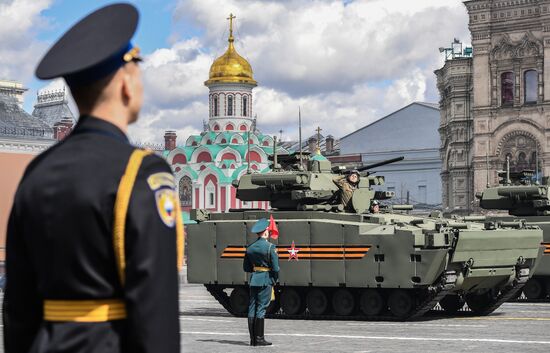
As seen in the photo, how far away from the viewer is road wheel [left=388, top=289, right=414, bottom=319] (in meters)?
21.5

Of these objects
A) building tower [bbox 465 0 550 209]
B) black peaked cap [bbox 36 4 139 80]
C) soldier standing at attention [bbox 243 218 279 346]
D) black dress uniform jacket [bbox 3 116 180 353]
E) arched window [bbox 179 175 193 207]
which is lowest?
soldier standing at attention [bbox 243 218 279 346]

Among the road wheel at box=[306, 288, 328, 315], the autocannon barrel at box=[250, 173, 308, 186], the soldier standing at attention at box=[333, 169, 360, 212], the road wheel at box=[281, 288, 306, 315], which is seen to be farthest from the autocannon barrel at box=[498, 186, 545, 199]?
the road wheel at box=[281, 288, 306, 315]

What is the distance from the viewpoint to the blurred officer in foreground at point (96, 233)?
3557 millimetres

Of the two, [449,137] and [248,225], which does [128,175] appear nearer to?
[248,225]

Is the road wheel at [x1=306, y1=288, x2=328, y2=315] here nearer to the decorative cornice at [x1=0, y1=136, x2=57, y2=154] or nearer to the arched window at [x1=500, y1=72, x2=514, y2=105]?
the decorative cornice at [x1=0, y1=136, x2=57, y2=154]

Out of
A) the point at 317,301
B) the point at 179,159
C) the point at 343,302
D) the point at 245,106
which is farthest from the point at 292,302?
the point at 245,106

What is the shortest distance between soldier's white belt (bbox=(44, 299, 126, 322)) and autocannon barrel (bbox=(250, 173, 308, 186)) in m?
19.5

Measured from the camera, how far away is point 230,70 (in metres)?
91.2

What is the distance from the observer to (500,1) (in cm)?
7244

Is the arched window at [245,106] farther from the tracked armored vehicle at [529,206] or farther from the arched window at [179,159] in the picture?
the tracked armored vehicle at [529,206]

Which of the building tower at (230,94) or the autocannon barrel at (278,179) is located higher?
the building tower at (230,94)

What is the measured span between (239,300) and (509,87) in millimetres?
52297

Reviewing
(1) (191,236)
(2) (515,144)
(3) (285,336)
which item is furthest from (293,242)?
(2) (515,144)

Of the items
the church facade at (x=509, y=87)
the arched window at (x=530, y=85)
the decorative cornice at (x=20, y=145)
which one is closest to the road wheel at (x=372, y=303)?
the church facade at (x=509, y=87)
